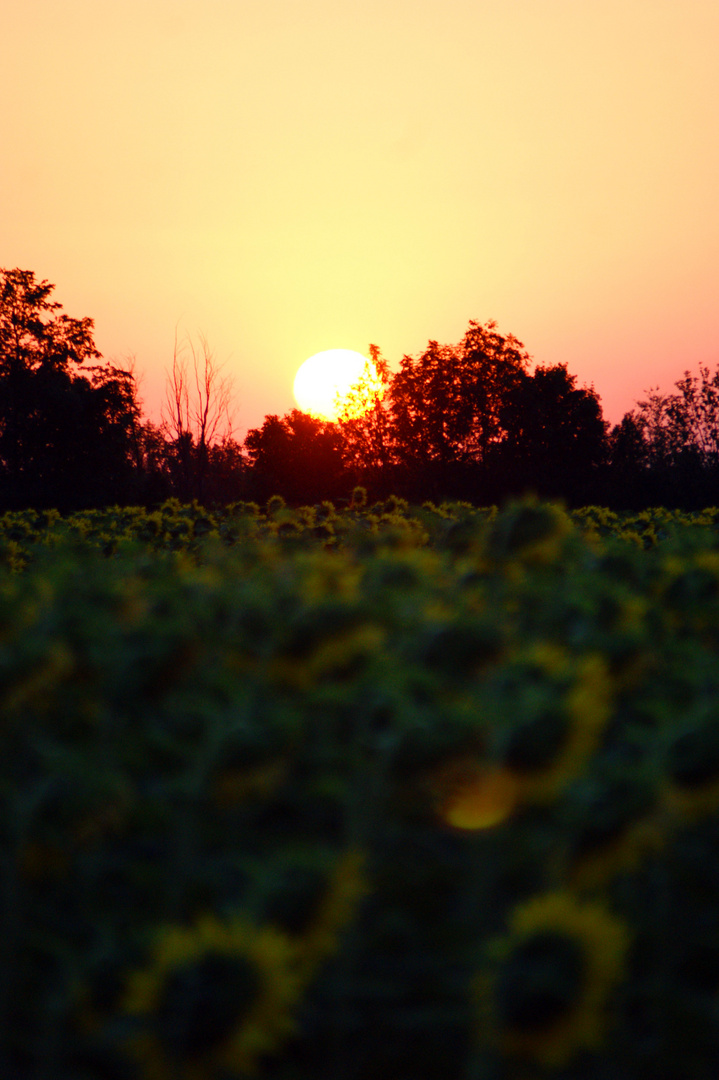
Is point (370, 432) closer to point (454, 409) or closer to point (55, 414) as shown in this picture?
point (454, 409)

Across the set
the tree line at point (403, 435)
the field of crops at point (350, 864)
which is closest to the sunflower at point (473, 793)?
the field of crops at point (350, 864)

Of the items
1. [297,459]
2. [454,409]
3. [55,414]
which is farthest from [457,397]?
[55,414]

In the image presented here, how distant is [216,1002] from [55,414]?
41.8 m

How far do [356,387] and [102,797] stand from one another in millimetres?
46633

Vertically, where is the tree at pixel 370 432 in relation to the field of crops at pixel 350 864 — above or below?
above

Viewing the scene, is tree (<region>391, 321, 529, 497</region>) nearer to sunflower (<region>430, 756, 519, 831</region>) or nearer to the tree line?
the tree line

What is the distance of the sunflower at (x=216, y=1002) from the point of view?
1.25 meters

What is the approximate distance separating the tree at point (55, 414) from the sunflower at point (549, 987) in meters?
40.5

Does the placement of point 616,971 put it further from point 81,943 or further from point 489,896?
point 81,943

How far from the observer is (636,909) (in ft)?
5.08

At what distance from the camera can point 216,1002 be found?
4.12 ft

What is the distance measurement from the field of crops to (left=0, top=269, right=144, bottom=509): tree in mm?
39861

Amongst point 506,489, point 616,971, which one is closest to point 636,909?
point 616,971

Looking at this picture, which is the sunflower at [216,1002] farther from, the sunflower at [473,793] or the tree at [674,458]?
the tree at [674,458]
